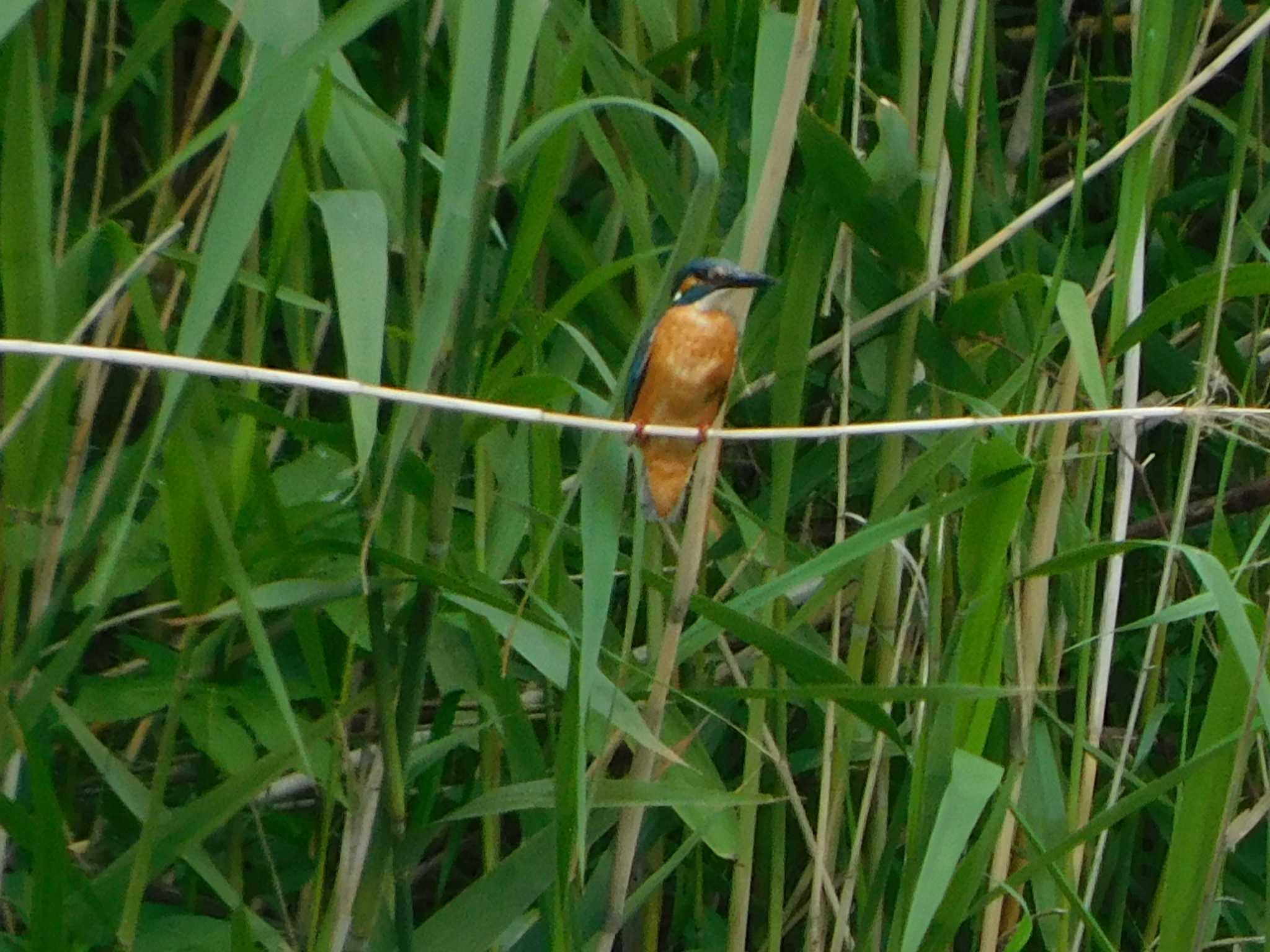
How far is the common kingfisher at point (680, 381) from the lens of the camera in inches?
61.6

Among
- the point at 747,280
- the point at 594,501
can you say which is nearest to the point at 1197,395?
the point at 747,280

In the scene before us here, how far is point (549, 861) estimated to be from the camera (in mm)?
1200

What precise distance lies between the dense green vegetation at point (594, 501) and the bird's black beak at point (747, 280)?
6 cm

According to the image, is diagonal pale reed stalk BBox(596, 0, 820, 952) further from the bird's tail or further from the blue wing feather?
the bird's tail

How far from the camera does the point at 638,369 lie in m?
1.31

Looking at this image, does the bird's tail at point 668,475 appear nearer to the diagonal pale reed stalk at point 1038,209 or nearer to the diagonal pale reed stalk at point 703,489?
the diagonal pale reed stalk at point 1038,209

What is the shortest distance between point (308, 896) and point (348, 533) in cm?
37

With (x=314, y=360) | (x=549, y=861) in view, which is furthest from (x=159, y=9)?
(x=549, y=861)

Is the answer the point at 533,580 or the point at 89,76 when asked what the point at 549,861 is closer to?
the point at 533,580

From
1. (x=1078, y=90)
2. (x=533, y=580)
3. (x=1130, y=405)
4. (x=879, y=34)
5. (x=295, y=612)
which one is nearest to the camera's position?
(x=533, y=580)

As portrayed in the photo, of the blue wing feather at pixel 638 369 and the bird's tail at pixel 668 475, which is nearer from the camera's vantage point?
the blue wing feather at pixel 638 369

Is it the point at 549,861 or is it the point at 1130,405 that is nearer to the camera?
the point at 549,861

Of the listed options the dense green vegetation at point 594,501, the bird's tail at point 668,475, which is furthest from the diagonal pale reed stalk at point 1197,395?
the bird's tail at point 668,475

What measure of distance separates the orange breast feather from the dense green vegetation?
59mm
